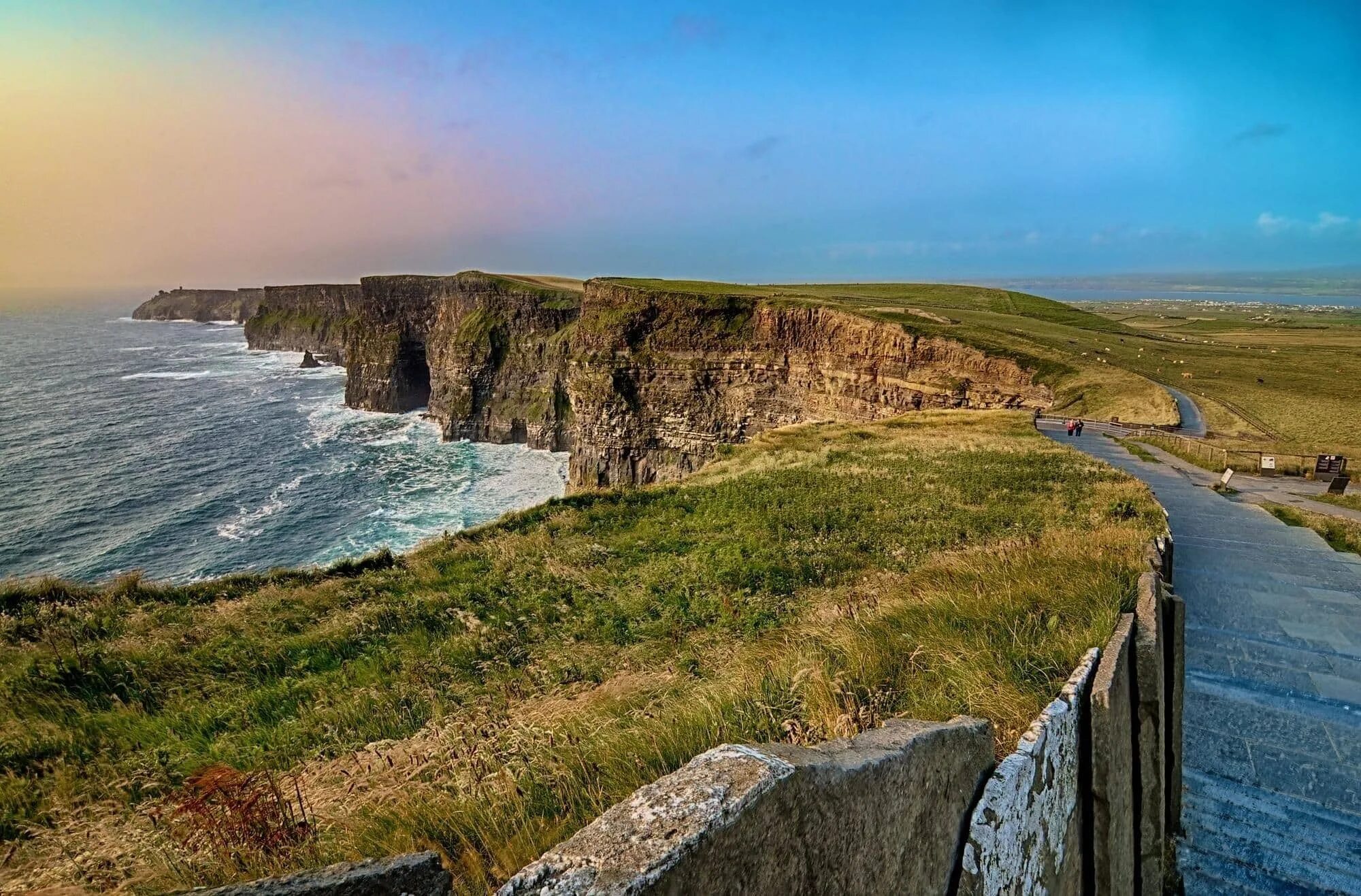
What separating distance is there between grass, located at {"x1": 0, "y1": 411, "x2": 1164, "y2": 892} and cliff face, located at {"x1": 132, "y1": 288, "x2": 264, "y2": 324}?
680ft

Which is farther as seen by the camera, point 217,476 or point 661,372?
point 661,372

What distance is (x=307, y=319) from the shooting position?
117 metres

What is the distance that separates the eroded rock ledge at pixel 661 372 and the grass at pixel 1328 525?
25.0 meters

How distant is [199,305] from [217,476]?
18747 centimetres

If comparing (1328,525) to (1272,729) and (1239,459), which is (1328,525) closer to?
(1272,729)

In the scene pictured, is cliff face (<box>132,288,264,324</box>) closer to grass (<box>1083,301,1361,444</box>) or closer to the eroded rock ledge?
the eroded rock ledge

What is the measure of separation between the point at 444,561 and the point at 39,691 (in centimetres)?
548

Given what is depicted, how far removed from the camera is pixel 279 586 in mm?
10398

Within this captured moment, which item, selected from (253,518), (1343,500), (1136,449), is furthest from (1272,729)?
(253,518)

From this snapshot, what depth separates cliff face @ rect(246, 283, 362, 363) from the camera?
109438mm

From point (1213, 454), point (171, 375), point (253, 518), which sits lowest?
point (253, 518)

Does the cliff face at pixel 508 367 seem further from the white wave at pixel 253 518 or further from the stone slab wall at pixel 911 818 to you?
the stone slab wall at pixel 911 818

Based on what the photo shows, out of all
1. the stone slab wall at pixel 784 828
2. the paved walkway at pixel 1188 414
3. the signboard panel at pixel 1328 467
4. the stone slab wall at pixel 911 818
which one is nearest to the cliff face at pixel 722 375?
the paved walkway at pixel 1188 414

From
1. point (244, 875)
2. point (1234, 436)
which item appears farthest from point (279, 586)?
point (1234, 436)
